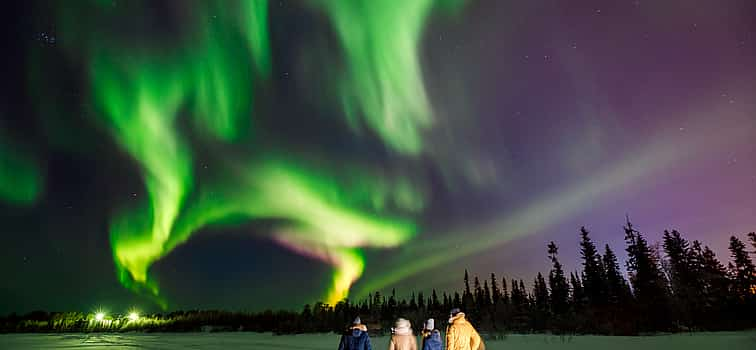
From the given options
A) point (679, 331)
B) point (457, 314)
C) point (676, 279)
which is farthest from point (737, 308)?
point (457, 314)

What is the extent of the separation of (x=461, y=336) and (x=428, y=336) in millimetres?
838

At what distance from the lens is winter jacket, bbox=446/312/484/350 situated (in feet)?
24.4

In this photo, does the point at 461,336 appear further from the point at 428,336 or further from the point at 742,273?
the point at 742,273

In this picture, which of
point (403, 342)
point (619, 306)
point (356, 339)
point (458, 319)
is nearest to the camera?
point (458, 319)

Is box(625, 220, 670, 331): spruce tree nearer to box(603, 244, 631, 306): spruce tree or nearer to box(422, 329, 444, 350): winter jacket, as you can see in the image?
box(603, 244, 631, 306): spruce tree

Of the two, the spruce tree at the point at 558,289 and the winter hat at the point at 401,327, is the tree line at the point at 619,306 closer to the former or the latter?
the spruce tree at the point at 558,289

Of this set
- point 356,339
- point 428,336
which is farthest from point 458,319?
point 356,339

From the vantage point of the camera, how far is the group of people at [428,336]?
24.4 feet

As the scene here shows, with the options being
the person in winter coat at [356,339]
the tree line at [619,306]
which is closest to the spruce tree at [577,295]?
the tree line at [619,306]

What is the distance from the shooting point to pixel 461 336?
7426 mm

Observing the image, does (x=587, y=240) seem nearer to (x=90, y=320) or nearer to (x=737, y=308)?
(x=737, y=308)

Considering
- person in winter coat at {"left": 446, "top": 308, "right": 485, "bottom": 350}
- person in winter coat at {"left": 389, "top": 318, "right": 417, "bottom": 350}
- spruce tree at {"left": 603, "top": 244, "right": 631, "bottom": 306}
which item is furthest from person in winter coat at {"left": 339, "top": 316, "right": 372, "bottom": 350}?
spruce tree at {"left": 603, "top": 244, "right": 631, "bottom": 306}

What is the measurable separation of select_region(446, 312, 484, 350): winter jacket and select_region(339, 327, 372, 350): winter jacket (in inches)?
77.8

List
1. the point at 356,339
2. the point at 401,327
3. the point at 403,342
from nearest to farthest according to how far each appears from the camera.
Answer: the point at 403,342 < the point at 401,327 < the point at 356,339
